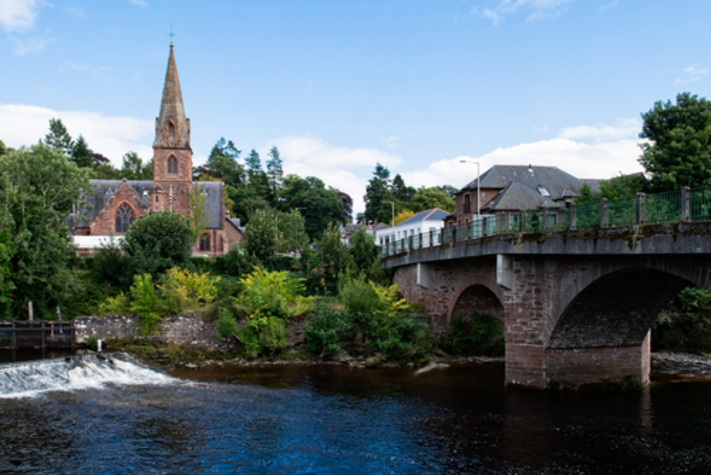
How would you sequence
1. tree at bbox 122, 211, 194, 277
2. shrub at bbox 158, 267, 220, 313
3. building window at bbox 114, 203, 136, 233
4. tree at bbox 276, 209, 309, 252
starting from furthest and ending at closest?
tree at bbox 276, 209, 309, 252 < building window at bbox 114, 203, 136, 233 < tree at bbox 122, 211, 194, 277 < shrub at bbox 158, 267, 220, 313

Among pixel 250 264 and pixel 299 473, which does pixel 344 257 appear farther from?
pixel 299 473

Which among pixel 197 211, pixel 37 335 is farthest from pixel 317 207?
pixel 37 335

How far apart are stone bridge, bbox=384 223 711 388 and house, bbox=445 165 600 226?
1009 inches

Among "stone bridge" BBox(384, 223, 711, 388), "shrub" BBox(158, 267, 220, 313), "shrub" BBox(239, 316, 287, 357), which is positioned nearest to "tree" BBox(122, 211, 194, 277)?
"shrub" BBox(158, 267, 220, 313)

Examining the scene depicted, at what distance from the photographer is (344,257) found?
122 feet

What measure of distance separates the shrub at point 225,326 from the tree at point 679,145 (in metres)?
21.6

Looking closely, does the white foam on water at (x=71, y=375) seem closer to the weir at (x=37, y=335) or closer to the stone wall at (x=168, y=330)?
the stone wall at (x=168, y=330)

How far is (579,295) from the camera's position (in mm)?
16438

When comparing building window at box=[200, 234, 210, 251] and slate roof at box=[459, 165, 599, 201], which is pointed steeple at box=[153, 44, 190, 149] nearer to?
building window at box=[200, 234, 210, 251]

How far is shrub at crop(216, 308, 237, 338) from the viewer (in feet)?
88.4

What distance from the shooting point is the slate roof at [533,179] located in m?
49.4

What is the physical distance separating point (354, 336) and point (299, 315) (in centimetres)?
311

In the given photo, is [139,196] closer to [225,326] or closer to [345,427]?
[225,326]

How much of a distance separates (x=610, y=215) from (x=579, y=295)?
9.83 ft
